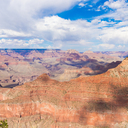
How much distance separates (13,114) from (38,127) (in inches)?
644

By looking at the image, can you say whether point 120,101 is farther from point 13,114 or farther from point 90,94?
point 13,114

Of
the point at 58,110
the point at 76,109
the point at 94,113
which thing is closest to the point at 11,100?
the point at 58,110

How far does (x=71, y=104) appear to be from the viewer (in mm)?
59094

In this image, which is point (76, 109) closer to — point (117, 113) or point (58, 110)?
point (58, 110)

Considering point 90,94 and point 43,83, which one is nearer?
point 90,94

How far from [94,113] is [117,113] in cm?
1106

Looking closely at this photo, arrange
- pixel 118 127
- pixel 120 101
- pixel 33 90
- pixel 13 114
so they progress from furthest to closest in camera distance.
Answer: pixel 33 90 → pixel 13 114 → pixel 120 101 → pixel 118 127

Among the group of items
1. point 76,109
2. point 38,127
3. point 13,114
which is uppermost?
point 76,109

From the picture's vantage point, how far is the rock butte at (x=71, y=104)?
181 feet

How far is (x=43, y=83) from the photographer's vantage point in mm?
69750

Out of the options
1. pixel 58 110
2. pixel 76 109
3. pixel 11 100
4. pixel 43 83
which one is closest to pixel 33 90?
pixel 43 83

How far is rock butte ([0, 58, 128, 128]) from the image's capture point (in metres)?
55.1

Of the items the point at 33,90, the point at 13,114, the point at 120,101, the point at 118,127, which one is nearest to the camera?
the point at 118,127

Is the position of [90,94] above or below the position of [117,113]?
above
